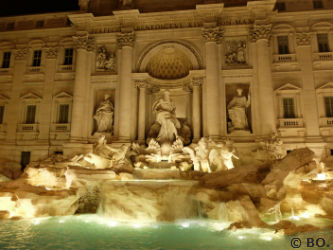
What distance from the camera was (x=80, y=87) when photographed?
18.4 metres

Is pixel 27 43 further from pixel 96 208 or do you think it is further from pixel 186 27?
pixel 96 208

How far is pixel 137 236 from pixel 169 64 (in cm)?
1426

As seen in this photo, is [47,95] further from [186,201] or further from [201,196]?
[201,196]

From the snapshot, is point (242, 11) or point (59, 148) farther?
point (59, 148)

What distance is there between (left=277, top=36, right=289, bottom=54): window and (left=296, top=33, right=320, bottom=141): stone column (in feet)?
2.24

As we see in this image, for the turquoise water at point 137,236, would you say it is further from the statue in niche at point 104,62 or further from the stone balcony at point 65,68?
the stone balcony at point 65,68

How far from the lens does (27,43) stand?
2112 centimetres

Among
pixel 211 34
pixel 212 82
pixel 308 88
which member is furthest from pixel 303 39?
pixel 212 82

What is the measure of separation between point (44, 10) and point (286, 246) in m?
25.1

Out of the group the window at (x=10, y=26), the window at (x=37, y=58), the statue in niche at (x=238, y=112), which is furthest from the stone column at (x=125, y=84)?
the window at (x=10, y=26)

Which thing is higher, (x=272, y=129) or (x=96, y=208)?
(x=272, y=129)

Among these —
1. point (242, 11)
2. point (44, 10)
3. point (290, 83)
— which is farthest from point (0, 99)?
point (290, 83)

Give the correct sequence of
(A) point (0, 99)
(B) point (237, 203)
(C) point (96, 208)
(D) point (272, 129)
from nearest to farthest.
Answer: (B) point (237, 203) → (C) point (96, 208) → (D) point (272, 129) → (A) point (0, 99)

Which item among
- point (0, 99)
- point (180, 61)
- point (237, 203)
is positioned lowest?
point (237, 203)
